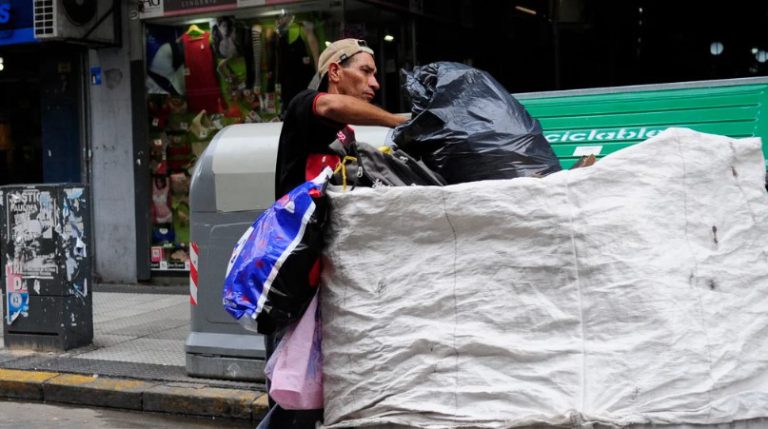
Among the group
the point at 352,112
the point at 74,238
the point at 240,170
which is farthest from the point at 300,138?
the point at 74,238

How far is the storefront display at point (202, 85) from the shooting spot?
415 inches

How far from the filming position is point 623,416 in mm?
2432

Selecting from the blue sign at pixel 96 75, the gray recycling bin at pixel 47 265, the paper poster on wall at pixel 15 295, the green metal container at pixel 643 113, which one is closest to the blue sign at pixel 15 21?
the blue sign at pixel 96 75

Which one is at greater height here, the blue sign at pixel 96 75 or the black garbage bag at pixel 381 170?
the blue sign at pixel 96 75

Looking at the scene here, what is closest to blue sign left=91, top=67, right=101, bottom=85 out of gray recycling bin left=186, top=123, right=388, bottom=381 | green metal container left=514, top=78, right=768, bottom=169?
gray recycling bin left=186, top=123, right=388, bottom=381

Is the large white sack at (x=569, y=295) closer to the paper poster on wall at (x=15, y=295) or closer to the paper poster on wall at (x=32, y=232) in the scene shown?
the paper poster on wall at (x=32, y=232)

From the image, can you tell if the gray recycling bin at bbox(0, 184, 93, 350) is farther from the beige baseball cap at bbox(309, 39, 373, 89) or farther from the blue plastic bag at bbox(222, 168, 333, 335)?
the blue plastic bag at bbox(222, 168, 333, 335)

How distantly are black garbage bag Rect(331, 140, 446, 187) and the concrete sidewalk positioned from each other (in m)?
3.09

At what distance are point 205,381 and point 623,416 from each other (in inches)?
169

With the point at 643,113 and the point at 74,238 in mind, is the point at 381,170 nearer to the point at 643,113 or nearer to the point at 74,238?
the point at 643,113

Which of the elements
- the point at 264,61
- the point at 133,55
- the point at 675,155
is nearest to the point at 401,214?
the point at 675,155

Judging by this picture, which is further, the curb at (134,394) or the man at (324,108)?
the curb at (134,394)

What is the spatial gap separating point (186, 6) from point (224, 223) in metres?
5.80

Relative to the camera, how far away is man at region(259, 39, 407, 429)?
313cm
